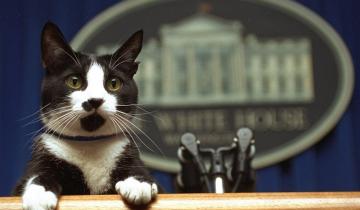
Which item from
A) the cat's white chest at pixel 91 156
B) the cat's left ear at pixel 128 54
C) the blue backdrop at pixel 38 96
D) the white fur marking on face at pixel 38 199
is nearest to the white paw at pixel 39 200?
the white fur marking on face at pixel 38 199

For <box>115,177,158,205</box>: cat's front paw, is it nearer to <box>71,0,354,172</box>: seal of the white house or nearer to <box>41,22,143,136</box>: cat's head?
<box>41,22,143,136</box>: cat's head

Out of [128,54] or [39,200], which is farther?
[128,54]

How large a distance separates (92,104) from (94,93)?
0.05 feet

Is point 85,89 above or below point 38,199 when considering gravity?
above

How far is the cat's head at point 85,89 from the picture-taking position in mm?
702

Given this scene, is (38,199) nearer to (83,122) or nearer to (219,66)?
(83,122)

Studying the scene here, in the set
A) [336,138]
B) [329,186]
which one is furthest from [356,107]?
[329,186]

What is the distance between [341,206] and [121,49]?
1.19 ft

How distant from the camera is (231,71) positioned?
53.9 inches

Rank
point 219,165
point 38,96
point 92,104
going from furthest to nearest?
point 38,96 < point 219,165 < point 92,104

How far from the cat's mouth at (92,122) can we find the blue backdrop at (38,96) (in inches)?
A: 23.1

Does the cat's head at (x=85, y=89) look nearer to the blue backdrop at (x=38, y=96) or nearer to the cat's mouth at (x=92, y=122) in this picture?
the cat's mouth at (x=92, y=122)

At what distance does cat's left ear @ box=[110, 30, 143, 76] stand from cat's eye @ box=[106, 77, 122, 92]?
0.09 feet

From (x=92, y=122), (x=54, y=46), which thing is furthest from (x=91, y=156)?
(x=54, y=46)
